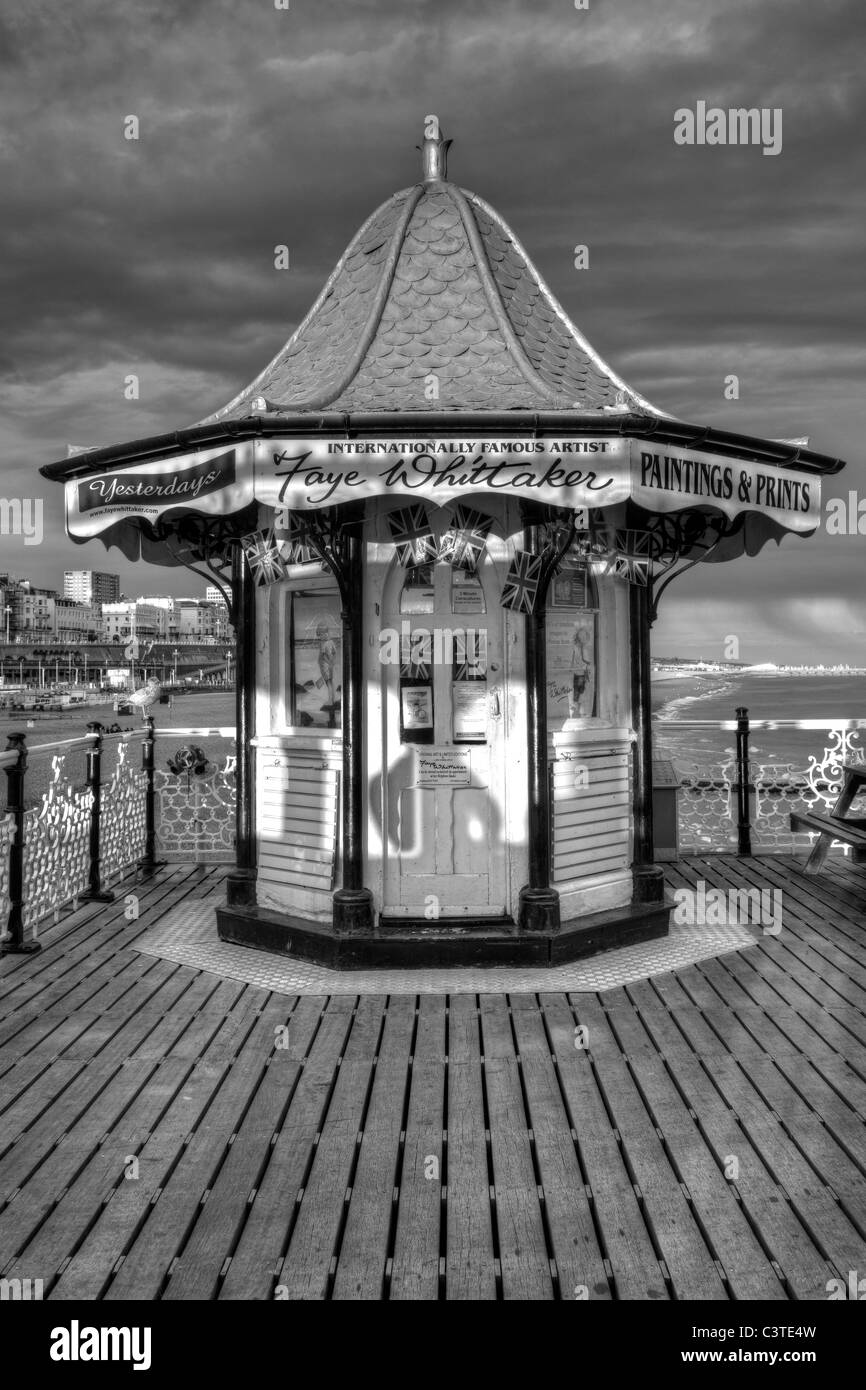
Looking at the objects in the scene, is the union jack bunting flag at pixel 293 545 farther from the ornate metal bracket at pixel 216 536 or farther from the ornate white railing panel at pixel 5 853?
the ornate white railing panel at pixel 5 853

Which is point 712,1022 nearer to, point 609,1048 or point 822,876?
point 609,1048

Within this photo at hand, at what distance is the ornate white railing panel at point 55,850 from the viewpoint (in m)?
6.82

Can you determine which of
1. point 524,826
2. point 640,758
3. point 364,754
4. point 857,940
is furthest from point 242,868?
point 857,940

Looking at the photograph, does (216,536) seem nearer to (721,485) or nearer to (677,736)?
(721,485)

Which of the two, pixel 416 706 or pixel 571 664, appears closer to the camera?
pixel 416 706

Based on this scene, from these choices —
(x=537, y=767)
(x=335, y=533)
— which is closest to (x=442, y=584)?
(x=335, y=533)

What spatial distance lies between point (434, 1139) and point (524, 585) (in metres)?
3.27

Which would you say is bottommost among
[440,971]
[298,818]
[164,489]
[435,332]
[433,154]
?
[440,971]

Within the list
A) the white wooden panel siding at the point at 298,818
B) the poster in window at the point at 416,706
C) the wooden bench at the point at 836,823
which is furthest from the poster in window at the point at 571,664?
the wooden bench at the point at 836,823

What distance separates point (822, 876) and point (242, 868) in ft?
17.4

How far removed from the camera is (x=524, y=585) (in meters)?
5.77

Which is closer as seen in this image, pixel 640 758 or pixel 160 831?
pixel 640 758

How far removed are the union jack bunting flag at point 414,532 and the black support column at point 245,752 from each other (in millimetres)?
1299

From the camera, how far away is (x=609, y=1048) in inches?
177
